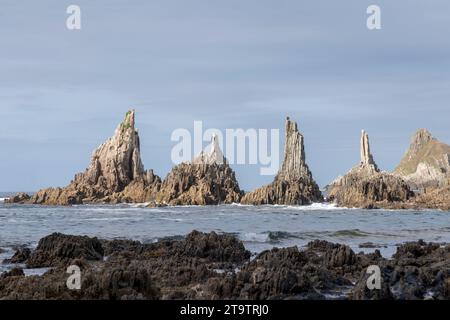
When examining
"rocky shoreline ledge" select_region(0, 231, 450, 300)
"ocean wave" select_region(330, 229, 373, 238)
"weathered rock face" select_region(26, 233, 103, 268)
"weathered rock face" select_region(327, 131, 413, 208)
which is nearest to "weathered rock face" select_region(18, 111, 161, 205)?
"weathered rock face" select_region(327, 131, 413, 208)

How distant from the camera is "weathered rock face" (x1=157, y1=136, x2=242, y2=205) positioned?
3969 inches

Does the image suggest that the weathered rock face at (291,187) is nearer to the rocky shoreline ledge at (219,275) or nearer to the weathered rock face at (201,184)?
the weathered rock face at (201,184)

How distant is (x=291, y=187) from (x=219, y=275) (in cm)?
9066

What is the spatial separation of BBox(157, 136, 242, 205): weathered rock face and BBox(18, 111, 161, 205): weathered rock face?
4.31 m

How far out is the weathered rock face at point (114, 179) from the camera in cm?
10619

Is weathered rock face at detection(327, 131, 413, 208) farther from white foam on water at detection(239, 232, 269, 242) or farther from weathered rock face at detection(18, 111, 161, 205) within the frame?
white foam on water at detection(239, 232, 269, 242)

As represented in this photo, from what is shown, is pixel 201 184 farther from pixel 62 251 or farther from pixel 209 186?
pixel 62 251

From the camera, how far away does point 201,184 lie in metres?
106

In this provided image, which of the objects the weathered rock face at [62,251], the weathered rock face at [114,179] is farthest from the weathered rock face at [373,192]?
the weathered rock face at [62,251]

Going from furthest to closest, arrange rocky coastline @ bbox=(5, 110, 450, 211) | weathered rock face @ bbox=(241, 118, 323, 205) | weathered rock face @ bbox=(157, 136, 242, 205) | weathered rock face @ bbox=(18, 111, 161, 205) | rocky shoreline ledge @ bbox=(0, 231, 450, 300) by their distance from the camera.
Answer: weathered rock face @ bbox=(18, 111, 161, 205)
weathered rock face @ bbox=(241, 118, 323, 205)
weathered rock face @ bbox=(157, 136, 242, 205)
rocky coastline @ bbox=(5, 110, 450, 211)
rocky shoreline ledge @ bbox=(0, 231, 450, 300)

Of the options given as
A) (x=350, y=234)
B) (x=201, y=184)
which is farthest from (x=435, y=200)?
(x=350, y=234)

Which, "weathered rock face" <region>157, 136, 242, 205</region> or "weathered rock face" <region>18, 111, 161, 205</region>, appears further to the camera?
"weathered rock face" <region>18, 111, 161, 205</region>

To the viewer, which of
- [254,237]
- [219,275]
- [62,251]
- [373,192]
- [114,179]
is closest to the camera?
[219,275]
